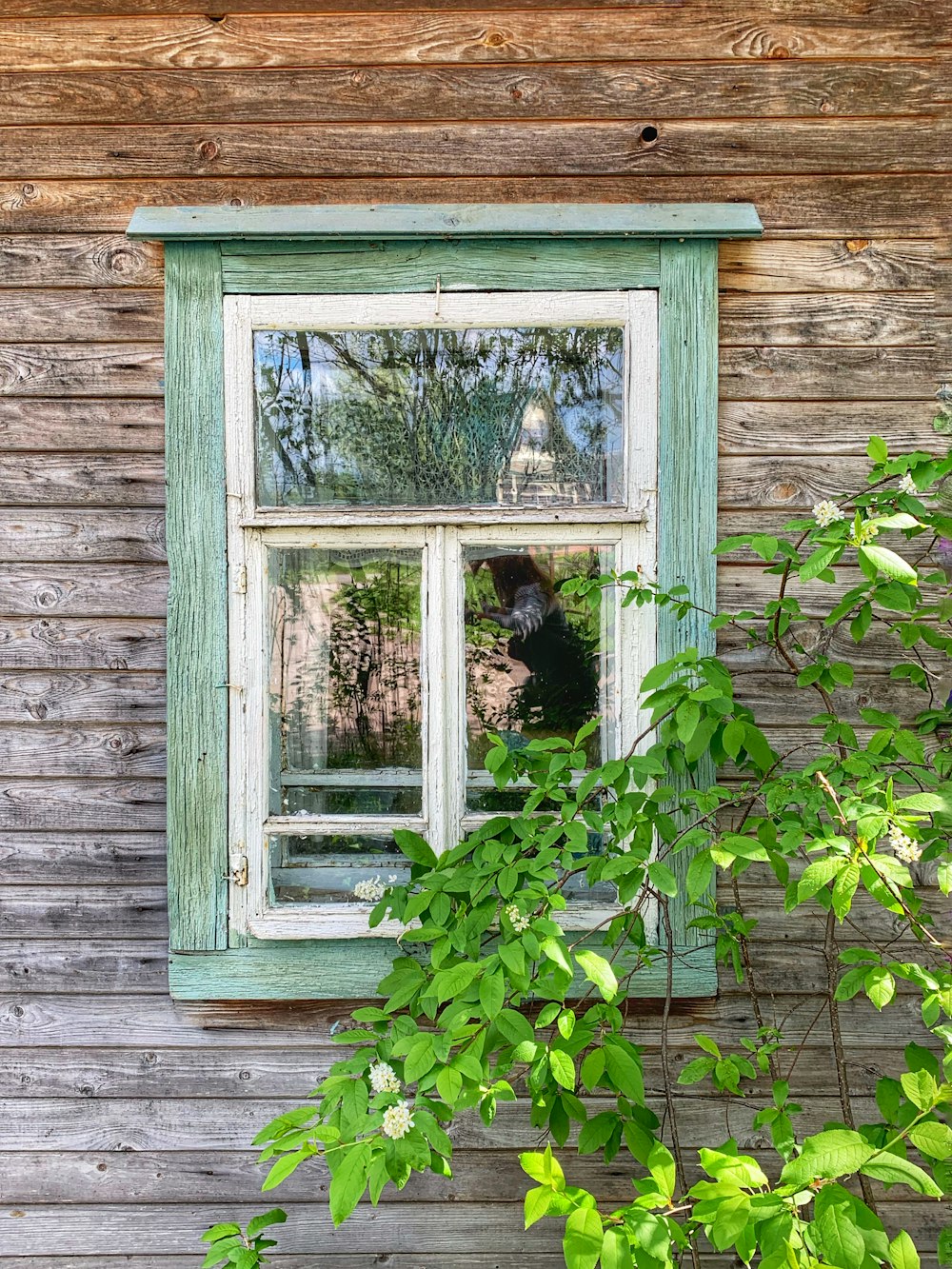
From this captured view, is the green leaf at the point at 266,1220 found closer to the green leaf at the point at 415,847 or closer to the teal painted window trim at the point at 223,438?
the teal painted window trim at the point at 223,438

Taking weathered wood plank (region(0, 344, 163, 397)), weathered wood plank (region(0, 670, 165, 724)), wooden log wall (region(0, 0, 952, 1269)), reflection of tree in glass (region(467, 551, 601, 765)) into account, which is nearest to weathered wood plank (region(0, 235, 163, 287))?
wooden log wall (region(0, 0, 952, 1269))

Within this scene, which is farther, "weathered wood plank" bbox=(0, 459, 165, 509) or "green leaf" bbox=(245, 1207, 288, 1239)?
"weathered wood plank" bbox=(0, 459, 165, 509)

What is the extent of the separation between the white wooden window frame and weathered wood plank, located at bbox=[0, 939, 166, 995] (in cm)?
25

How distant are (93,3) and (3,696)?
1.60 m

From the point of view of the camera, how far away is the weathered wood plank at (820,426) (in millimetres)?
2014

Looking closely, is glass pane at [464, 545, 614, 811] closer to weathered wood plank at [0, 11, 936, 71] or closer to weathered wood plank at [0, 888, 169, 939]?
weathered wood plank at [0, 888, 169, 939]

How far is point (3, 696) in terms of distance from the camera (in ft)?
6.74

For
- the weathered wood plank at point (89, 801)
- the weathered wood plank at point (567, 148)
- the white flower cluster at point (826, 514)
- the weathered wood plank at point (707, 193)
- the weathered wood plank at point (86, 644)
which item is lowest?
the weathered wood plank at point (89, 801)

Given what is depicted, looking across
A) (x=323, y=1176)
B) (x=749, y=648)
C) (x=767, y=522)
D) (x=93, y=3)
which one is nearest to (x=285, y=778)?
(x=323, y=1176)

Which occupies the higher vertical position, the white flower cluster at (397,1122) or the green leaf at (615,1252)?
the white flower cluster at (397,1122)

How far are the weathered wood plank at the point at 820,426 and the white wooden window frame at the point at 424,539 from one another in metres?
0.20

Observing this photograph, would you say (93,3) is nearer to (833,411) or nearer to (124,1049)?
(833,411)

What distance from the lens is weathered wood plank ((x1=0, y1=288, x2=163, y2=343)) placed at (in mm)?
2039

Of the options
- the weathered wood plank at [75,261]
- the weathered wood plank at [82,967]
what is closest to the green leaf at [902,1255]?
the weathered wood plank at [82,967]
